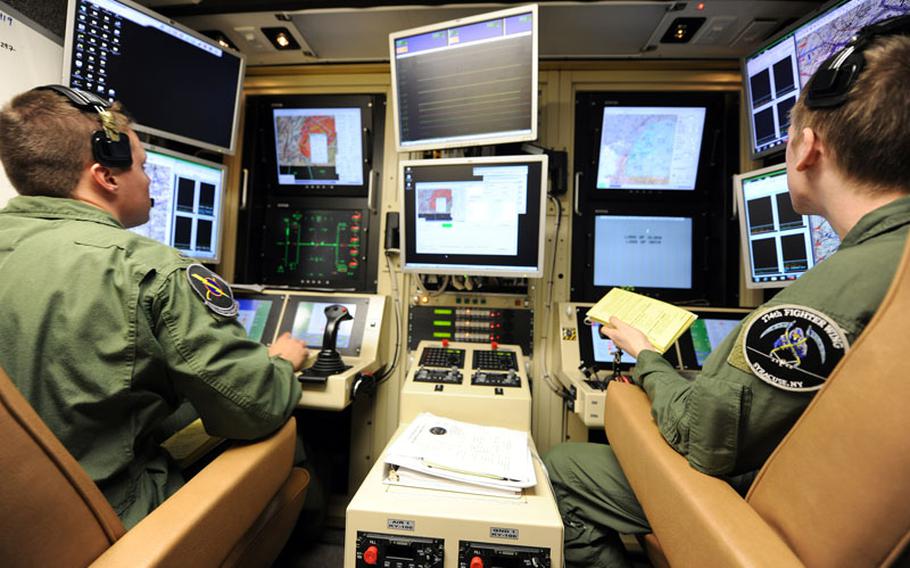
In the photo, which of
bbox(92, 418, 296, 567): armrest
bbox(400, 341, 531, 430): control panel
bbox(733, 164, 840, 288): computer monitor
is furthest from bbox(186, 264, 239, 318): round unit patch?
bbox(733, 164, 840, 288): computer monitor

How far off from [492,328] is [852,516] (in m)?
1.40

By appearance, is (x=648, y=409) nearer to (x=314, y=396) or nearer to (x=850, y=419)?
(x=850, y=419)

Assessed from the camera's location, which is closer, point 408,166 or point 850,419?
point 850,419

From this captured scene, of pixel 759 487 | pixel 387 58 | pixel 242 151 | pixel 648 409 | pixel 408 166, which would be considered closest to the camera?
pixel 759 487

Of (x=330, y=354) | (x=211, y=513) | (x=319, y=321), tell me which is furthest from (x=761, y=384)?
(x=319, y=321)

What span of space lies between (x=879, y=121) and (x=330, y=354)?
4.98ft

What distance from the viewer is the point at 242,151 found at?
6.95 feet

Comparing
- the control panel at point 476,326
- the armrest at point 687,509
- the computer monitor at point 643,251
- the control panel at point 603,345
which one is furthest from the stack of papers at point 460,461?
the computer monitor at point 643,251

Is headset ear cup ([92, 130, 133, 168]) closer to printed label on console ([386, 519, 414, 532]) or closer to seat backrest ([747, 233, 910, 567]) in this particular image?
printed label on console ([386, 519, 414, 532])

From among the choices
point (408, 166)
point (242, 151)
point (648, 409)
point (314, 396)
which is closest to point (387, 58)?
point (408, 166)

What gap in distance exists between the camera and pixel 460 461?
3.13 feet

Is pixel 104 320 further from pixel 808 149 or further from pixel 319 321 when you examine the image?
pixel 808 149

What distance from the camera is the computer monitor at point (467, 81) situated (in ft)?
4.93

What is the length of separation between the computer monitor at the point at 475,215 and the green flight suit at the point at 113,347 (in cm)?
94
